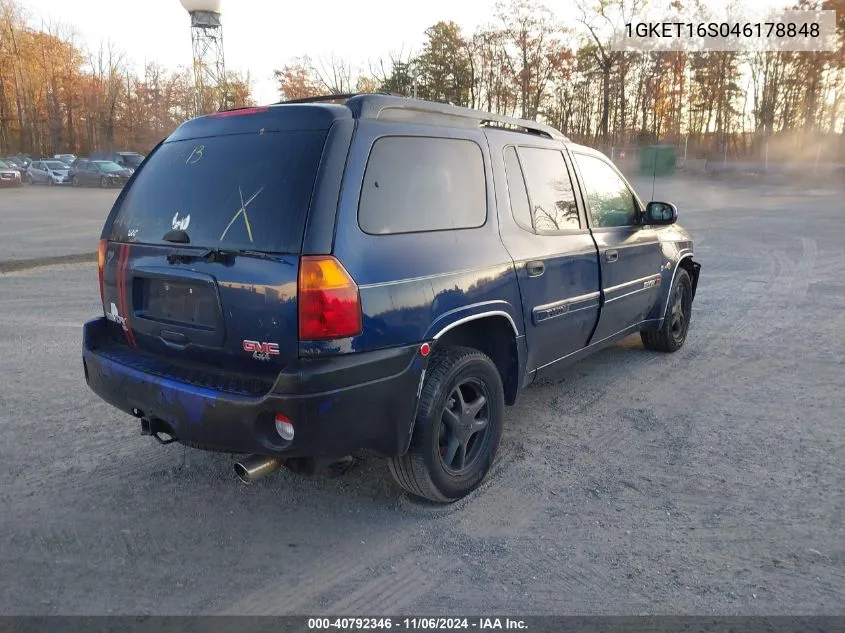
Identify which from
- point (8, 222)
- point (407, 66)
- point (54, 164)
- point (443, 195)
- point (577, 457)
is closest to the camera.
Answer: point (443, 195)

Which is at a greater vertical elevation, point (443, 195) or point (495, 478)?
point (443, 195)

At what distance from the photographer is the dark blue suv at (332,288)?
258cm

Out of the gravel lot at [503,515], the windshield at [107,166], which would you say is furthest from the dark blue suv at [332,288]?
the windshield at [107,166]

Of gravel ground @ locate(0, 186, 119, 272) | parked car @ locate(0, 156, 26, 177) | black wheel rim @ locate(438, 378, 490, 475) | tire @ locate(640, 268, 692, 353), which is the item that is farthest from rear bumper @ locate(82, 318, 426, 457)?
parked car @ locate(0, 156, 26, 177)

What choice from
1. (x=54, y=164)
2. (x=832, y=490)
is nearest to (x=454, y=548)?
(x=832, y=490)

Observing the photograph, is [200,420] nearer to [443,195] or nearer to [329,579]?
[329,579]

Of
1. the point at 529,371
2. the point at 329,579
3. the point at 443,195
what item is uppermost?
the point at 443,195

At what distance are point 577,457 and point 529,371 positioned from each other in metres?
0.59

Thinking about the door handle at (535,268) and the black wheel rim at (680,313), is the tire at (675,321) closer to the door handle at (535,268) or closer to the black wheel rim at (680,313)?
the black wheel rim at (680,313)

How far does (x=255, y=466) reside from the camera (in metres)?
2.80

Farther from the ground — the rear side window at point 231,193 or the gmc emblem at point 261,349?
the rear side window at point 231,193

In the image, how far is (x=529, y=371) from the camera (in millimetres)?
3760

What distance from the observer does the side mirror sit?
16.5 feet

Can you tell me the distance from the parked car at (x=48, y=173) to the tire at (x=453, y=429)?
1568 inches
